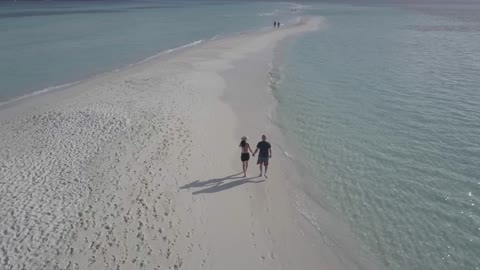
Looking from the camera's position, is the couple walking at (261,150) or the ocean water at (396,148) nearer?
the ocean water at (396,148)

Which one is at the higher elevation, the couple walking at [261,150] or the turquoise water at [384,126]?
the couple walking at [261,150]

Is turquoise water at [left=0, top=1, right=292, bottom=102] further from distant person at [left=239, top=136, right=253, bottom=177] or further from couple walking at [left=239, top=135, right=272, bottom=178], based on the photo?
couple walking at [left=239, top=135, right=272, bottom=178]

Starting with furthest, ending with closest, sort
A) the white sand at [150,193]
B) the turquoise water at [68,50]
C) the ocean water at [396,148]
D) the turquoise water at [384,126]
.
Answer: the turquoise water at [68,50] → the turquoise water at [384,126] → the ocean water at [396,148] → the white sand at [150,193]

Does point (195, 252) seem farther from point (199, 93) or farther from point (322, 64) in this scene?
point (322, 64)

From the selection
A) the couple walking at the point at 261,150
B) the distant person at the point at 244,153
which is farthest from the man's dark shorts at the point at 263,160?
the distant person at the point at 244,153

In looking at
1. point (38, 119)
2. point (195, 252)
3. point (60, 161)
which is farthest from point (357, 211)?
point (38, 119)

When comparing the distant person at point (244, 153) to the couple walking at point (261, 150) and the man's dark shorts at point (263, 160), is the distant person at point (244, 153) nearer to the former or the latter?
the couple walking at point (261, 150)

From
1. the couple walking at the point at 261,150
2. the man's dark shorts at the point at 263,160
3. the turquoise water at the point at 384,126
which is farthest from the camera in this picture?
the man's dark shorts at the point at 263,160

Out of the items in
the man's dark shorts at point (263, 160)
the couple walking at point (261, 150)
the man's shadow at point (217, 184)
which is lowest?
the man's shadow at point (217, 184)
